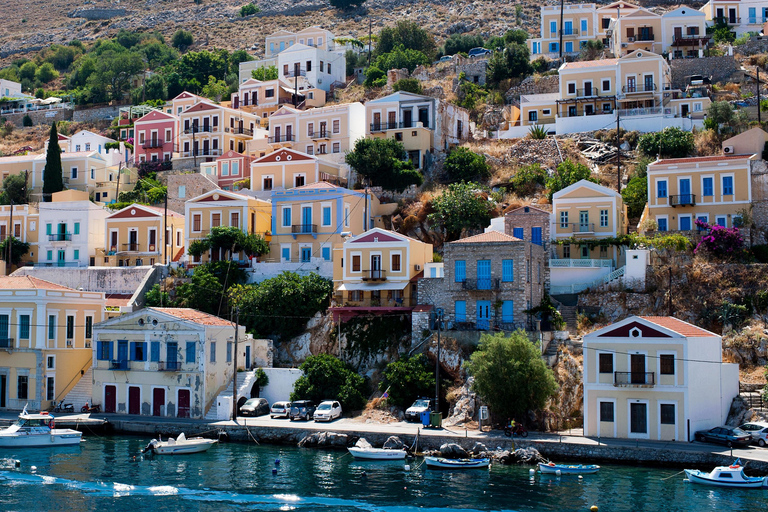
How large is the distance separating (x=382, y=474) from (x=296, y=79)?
6893 centimetres

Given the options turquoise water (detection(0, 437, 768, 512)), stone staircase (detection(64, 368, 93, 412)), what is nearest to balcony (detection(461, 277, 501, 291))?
turquoise water (detection(0, 437, 768, 512))

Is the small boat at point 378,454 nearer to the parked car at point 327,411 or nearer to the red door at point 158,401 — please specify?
the parked car at point 327,411

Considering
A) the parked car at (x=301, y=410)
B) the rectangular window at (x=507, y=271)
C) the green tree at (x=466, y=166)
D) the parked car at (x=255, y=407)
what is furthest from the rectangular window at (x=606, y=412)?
the green tree at (x=466, y=166)

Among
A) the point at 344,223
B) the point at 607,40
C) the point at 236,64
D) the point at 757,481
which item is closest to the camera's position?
the point at 757,481

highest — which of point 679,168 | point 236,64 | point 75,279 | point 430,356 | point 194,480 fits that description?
point 236,64

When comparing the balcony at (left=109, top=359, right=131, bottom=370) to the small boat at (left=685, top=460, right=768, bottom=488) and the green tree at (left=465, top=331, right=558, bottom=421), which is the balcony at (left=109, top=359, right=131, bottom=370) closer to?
the green tree at (left=465, top=331, right=558, bottom=421)

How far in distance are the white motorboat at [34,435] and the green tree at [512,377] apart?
2088cm

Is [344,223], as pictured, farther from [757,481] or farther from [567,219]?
[757,481]

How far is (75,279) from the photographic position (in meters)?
64.7

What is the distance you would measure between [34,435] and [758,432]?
115ft

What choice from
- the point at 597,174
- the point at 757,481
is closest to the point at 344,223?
the point at 597,174

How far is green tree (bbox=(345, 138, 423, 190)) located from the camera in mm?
68250

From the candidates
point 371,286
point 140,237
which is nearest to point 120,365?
point 371,286

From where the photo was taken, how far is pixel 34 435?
144 ft
